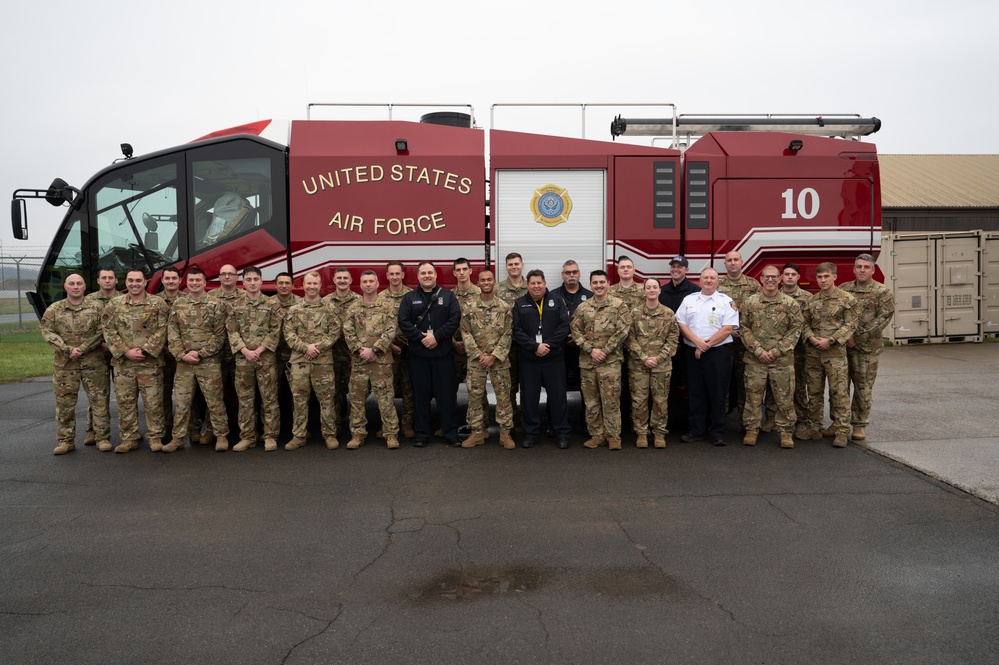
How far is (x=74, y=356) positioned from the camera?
253 inches

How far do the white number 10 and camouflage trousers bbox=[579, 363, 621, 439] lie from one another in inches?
98.5

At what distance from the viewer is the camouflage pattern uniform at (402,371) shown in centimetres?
669

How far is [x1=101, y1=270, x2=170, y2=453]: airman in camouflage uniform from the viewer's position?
6426mm

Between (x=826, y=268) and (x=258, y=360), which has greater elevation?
(x=826, y=268)

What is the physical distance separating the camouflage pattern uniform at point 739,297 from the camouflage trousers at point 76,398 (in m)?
6.18

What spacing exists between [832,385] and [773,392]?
55cm

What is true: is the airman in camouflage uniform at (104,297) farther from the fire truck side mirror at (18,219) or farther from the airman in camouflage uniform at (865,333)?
the airman in camouflage uniform at (865,333)

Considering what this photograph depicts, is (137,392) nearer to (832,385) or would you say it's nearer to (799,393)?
(799,393)

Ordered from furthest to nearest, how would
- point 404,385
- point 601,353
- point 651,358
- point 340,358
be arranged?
point 404,385 → point 340,358 → point 651,358 → point 601,353

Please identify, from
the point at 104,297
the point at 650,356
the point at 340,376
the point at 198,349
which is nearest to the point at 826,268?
the point at 650,356

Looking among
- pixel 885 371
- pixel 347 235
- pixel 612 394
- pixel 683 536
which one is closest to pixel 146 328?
pixel 347 235

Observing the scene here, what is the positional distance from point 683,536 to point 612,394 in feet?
7.33

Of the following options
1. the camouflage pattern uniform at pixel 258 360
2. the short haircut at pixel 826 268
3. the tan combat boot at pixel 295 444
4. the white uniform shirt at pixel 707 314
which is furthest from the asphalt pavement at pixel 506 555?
the short haircut at pixel 826 268

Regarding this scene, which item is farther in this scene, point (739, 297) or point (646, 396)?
point (739, 297)
